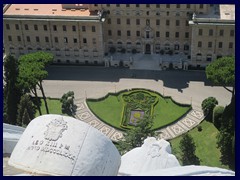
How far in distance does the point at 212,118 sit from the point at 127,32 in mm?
23474

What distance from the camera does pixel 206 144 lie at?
6103 centimetres

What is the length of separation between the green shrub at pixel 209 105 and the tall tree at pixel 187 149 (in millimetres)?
13192

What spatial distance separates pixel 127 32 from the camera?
80.8 meters

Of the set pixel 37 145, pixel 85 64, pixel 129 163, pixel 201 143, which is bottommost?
pixel 201 143

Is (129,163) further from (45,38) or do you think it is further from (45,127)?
(45,38)

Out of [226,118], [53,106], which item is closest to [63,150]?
[226,118]

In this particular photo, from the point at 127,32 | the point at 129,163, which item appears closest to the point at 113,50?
the point at 127,32

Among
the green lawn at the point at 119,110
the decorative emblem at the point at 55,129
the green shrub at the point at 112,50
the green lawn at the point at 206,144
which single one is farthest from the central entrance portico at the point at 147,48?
the decorative emblem at the point at 55,129

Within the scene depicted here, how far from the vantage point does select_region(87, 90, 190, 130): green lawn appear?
216 ft

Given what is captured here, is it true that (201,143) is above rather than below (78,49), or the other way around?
below

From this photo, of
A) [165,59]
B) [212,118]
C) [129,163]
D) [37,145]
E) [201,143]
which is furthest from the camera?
Result: [165,59]

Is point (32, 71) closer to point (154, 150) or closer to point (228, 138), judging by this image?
point (228, 138)

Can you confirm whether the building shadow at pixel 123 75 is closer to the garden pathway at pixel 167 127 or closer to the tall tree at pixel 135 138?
the garden pathway at pixel 167 127

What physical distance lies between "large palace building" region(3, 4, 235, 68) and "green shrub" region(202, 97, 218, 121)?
40.4 ft
